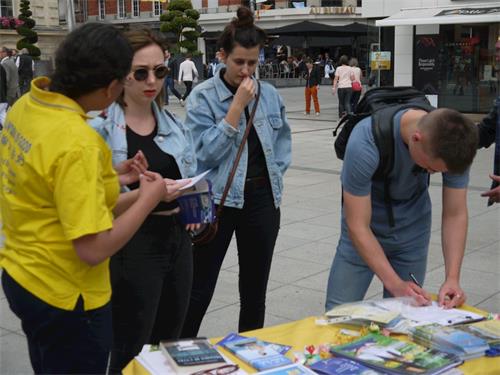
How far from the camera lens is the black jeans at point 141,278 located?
9.07 feet

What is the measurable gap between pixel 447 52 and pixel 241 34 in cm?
1464

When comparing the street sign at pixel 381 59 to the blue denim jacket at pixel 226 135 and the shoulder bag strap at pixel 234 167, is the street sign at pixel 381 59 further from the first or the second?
the shoulder bag strap at pixel 234 167

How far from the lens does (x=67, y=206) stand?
75.5 inches

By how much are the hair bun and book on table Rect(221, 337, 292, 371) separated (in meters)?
1.68

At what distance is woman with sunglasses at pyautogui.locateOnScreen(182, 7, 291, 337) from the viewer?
339 cm

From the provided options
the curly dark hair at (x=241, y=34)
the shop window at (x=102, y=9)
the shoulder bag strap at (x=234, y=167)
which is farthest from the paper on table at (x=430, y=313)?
the shop window at (x=102, y=9)

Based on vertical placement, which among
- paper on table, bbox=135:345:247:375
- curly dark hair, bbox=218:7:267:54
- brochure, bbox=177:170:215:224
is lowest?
paper on table, bbox=135:345:247:375

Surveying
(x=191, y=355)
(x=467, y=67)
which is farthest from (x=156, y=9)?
(x=191, y=355)

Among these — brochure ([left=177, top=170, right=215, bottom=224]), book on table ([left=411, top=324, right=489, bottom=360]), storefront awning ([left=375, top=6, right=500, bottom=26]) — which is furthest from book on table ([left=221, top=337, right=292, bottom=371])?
storefront awning ([left=375, top=6, right=500, bottom=26])

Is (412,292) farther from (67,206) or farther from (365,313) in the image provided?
(67,206)

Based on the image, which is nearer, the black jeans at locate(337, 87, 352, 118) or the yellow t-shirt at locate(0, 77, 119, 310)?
the yellow t-shirt at locate(0, 77, 119, 310)

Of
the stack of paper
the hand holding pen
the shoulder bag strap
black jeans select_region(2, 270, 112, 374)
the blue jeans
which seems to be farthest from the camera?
the shoulder bag strap

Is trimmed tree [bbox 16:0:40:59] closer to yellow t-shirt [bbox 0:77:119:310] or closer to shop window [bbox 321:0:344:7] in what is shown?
shop window [bbox 321:0:344:7]

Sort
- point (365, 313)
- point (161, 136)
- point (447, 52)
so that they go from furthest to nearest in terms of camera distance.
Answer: point (447, 52) → point (161, 136) → point (365, 313)
